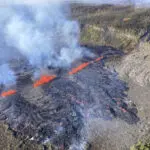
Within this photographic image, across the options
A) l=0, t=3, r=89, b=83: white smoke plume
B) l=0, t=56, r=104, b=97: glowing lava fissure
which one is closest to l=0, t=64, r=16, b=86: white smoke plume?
l=0, t=56, r=104, b=97: glowing lava fissure

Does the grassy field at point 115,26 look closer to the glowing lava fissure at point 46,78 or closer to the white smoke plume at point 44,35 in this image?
the white smoke plume at point 44,35

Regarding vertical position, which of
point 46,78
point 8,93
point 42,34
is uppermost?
point 8,93

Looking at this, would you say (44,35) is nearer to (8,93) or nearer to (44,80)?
(44,80)

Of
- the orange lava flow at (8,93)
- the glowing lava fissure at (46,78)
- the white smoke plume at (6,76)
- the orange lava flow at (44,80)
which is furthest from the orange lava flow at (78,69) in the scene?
the orange lava flow at (8,93)

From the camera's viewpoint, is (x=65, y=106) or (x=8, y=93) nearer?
(x=65, y=106)

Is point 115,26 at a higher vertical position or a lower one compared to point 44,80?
higher

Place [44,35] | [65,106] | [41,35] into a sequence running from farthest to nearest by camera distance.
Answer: [44,35]
[41,35]
[65,106]

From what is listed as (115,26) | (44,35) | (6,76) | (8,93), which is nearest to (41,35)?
(44,35)

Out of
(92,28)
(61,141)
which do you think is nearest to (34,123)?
(61,141)

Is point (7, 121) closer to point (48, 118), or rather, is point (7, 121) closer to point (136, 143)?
point (48, 118)
